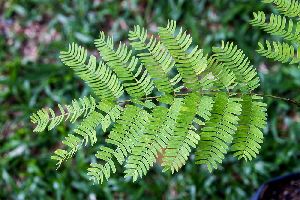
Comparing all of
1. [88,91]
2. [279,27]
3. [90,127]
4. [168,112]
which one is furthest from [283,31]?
[88,91]

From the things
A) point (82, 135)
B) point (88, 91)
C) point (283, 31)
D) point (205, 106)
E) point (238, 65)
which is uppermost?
point (283, 31)

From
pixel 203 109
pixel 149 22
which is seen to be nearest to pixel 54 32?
pixel 149 22

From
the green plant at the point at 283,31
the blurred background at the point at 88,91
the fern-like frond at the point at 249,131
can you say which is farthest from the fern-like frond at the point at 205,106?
the blurred background at the point at 88,91

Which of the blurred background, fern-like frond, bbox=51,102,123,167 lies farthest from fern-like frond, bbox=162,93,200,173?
the blurred background

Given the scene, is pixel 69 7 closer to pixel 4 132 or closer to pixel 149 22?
pixel 149 22

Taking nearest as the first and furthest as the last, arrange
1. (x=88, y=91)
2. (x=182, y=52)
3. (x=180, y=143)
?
(x=180, y=143)
(x=182, y=52)
(x=88, y=91)

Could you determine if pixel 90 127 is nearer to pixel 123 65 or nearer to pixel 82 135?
pixel 82 135
